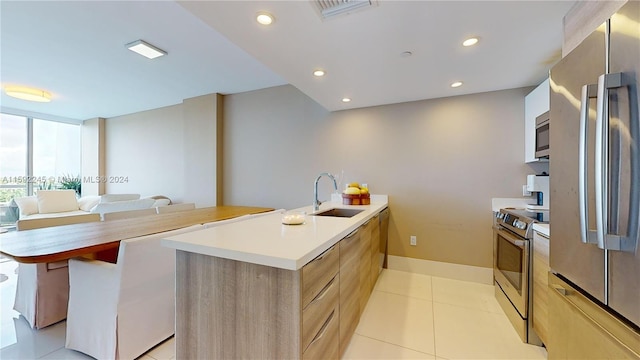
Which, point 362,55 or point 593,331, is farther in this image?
point 362,55

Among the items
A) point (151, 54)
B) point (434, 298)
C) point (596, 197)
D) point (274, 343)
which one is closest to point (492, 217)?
point (434, 298)

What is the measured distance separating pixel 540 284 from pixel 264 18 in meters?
2.59

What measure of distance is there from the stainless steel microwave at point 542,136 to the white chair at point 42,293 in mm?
4274

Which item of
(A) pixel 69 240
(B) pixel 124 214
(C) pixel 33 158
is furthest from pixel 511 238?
(C) pixel 33 158

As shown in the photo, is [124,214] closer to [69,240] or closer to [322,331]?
[69,240]

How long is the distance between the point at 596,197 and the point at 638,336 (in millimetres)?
414

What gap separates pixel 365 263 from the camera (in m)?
2.01

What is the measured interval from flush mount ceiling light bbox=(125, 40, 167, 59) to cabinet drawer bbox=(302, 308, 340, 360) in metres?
3.22

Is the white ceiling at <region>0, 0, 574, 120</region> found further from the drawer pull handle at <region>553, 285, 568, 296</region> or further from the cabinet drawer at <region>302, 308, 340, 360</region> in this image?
the cabinet drawer at <region>302, 308, 340, 360</region>

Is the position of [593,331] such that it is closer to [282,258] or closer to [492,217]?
[282,258]

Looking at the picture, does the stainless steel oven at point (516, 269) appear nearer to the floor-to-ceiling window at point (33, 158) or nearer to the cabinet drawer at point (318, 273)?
the cabinet drawer at point (318, 273)

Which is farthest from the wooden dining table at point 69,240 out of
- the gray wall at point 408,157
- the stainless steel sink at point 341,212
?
the gray wall at point 408,157

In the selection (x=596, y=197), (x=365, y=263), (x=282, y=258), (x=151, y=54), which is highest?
(x=151, y=54)

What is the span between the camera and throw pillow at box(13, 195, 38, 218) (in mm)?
4402
